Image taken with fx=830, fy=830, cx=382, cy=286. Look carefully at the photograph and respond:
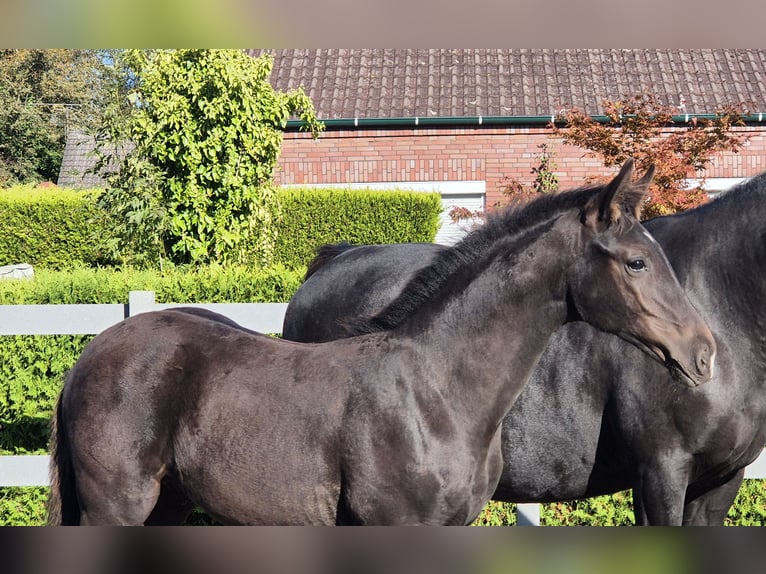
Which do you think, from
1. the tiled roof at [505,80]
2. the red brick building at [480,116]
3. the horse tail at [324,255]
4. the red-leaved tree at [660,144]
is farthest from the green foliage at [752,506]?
the tiled roof at [505,80]

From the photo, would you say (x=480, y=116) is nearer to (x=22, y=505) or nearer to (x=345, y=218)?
(x=345, y=218)

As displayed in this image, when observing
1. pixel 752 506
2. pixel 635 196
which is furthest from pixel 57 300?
pixel 752 506

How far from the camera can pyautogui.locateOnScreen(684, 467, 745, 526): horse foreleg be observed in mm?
3953

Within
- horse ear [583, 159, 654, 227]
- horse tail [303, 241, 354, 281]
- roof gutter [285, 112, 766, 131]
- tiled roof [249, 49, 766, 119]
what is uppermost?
tiled roof [249, 49, 766, 119]

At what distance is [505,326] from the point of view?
9.94 feet

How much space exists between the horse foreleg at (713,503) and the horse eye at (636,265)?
5.31 ft

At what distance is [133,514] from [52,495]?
0.50 metres

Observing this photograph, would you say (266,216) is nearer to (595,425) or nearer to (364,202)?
(364,202)

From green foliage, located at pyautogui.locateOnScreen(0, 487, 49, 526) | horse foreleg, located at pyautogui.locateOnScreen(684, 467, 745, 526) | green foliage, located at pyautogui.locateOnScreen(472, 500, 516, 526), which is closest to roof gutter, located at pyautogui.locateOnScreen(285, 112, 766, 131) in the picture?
green foliage, located at pyautogui.locateOnScreen(0, 487, 49, 526)

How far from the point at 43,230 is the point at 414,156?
795 centimetres

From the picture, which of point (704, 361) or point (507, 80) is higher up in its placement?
point (507, 80)

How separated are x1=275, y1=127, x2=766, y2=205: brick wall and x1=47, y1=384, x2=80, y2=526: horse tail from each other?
15.1m

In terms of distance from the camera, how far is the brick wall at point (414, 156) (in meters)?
18.2

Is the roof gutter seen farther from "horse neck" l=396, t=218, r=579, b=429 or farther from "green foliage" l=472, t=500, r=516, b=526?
"horse neck" l=396, t=218, r=579, b=429
